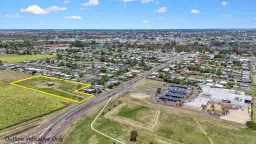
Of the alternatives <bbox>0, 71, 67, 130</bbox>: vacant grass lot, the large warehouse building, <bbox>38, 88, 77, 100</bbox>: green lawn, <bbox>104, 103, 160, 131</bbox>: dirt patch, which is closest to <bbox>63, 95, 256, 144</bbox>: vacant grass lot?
<bbox>104, 103, 160, 131</bbox>: dirt patch

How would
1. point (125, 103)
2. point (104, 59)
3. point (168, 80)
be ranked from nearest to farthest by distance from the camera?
point (125, 103) → point (168, 80) → point (104, 59)

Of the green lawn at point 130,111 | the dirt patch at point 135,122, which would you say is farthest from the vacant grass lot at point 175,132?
the green lawn at point 130,111

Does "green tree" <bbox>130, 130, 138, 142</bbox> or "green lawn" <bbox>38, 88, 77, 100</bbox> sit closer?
"green tree" <bbox>130, 130, 138, 142</bbox>

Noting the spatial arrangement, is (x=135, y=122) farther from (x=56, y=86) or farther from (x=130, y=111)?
(x=56, y=86)

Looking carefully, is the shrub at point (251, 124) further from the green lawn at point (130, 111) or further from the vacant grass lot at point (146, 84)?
the vacant grass lot at point (146, 84)

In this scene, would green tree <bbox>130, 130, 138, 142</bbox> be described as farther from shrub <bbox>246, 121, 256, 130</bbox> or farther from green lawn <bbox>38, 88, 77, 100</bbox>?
green lawn <bbox>38, 88, 77, 100</bbox>

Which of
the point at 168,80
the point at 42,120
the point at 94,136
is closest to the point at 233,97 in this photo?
the point at 168,80

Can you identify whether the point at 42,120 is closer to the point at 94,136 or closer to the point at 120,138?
the point at 94,136
